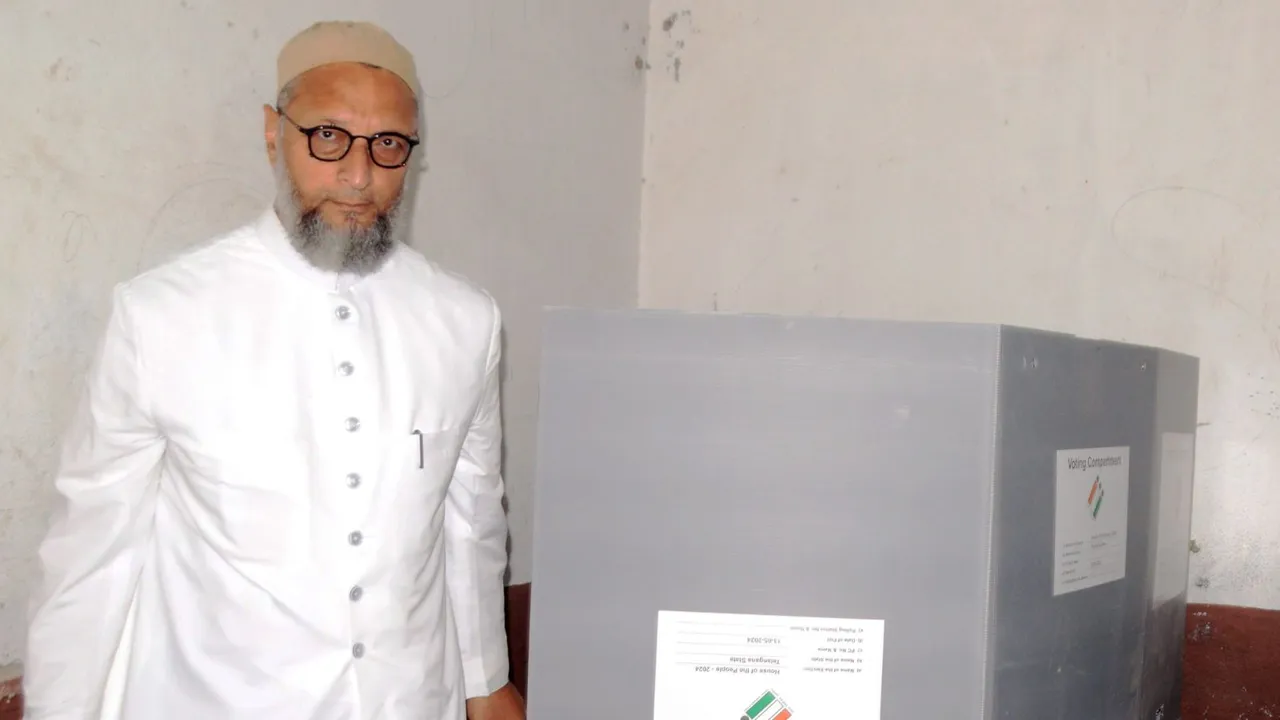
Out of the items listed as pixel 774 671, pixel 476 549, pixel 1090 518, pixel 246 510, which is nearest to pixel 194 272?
pixel 246 510

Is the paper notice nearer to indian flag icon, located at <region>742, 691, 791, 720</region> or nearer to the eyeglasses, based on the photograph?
indian flag icon, located at <region>742, 691, 791, 720</region>

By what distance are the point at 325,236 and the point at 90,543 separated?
15.4 inches

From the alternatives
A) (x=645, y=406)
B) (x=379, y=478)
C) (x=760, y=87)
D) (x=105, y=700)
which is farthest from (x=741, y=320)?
(x=760, y=87)

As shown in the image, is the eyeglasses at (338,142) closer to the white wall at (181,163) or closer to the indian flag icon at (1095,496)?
the white wall at (181,163)

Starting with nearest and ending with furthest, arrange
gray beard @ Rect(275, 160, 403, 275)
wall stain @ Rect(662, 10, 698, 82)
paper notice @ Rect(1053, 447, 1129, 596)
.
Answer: paper notice @ Rect(1053, 447, 1129, 596)
gray beard @ Rect(275, 160, 403, 275)
wall stain @ Rect(662, 10, 698, 82)

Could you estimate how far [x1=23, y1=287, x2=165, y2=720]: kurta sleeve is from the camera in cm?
113

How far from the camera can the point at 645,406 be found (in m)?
0.94

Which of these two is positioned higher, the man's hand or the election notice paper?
the election notice paper

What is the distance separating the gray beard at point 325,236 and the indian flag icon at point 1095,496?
79 cm

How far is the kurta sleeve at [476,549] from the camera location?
1399 millimetres

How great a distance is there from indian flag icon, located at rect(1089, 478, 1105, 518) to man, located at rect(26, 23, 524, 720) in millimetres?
692

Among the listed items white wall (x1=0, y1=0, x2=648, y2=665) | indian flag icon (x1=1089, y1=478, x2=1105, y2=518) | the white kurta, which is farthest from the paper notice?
white wall (x1=0, y1=0, x2=648, y2=665)

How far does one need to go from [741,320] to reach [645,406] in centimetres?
11

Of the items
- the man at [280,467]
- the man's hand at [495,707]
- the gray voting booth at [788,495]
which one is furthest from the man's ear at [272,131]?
the man's hand at [495,707]
